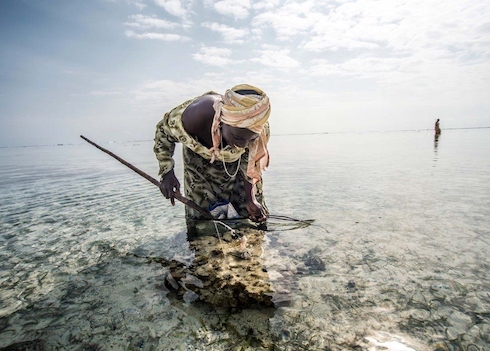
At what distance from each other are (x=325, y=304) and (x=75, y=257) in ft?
8.09

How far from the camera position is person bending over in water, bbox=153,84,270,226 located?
7.74ft

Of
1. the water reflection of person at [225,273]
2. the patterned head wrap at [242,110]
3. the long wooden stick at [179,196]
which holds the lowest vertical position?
the water reflection of person at [225,273]

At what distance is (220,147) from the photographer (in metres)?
2.89

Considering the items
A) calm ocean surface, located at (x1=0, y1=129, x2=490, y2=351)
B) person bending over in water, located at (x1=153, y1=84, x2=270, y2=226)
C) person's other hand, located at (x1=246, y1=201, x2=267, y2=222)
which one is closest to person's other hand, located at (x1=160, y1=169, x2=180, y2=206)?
person bending over in water, located at (x1=153, y1=84, x2=270, y2=226)

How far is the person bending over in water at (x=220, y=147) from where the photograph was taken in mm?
2358

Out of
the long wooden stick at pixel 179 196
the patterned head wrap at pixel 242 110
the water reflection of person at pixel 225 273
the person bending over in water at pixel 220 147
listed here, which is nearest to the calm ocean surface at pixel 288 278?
the water reflection of person at pixel 225 273

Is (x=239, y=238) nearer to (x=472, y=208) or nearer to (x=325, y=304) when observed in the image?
(x=325, y=304)

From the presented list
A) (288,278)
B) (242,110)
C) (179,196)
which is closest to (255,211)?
(179,196)

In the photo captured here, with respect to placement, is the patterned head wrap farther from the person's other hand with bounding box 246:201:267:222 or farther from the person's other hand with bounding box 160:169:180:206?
the person's other hand with bounding box 246:201:267:222

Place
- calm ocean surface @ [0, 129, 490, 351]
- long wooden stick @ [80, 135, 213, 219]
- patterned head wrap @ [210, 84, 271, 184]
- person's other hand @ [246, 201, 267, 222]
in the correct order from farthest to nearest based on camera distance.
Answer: person's other hand @ [246, 201, 267, 222] → long wooden stick @ [80, 135, 213, 219] → patterned head wrap @ [210, 84, 271, 184] → calm ocean surface @ [0, 129, 490, 351]

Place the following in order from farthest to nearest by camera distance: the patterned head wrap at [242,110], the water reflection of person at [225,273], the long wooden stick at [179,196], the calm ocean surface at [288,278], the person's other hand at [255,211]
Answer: the person's other hand at [255,211] < the long wooden stick at [179,196] < the patterned head wrap at [242,110] < the water reflection of person at [225,273] < the calm ocean surface at [288,278]

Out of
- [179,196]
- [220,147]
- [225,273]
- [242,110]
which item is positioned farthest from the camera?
[179,196]

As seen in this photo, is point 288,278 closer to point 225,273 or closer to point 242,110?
point 225,273

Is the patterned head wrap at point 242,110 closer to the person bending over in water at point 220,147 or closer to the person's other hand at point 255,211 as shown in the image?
the person bending over in water at point 220,147
